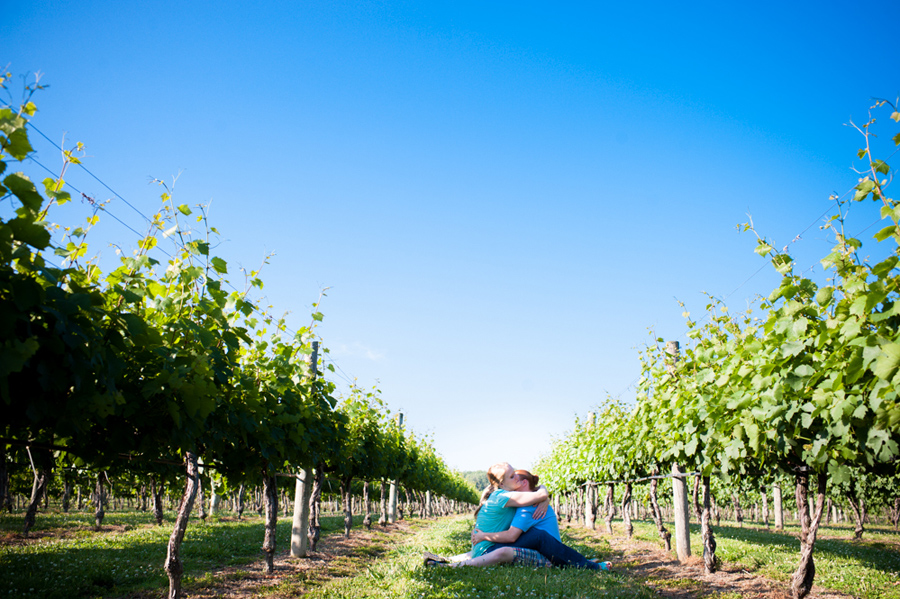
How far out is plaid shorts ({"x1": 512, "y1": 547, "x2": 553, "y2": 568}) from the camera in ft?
24.1

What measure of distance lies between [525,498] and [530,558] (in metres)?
1.03

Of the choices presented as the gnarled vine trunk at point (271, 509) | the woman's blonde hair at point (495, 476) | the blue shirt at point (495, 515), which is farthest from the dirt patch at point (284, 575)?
the woman's blonde hair at point (495, 476)

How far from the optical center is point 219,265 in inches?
179

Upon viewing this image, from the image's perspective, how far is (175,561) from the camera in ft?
16.1

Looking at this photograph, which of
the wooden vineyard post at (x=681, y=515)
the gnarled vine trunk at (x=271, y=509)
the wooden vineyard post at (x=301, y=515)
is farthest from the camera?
the wooden vineyard post at (x=301, y=515)

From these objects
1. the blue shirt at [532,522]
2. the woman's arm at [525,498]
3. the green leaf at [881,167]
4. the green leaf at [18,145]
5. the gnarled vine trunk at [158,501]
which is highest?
the green leaf at [881,167]

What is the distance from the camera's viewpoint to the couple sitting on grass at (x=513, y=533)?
730cm

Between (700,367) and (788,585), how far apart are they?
10.6 ft

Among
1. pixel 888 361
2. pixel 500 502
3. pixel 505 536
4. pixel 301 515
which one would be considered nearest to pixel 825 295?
pixel 888 361

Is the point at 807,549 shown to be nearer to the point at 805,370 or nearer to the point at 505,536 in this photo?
the point at 805,370

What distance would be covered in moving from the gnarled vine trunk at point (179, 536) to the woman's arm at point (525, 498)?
4292 mm

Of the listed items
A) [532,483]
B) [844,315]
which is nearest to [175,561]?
[532,483]

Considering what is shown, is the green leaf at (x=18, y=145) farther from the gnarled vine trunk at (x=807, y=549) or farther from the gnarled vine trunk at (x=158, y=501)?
the gnarled vine trunk at (x=158, y=501)

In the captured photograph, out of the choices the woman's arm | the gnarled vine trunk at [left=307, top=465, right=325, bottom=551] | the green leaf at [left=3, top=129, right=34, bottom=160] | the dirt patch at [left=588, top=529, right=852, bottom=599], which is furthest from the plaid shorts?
the green leaf at [left=3, top=129, right=34, bottom=160]
